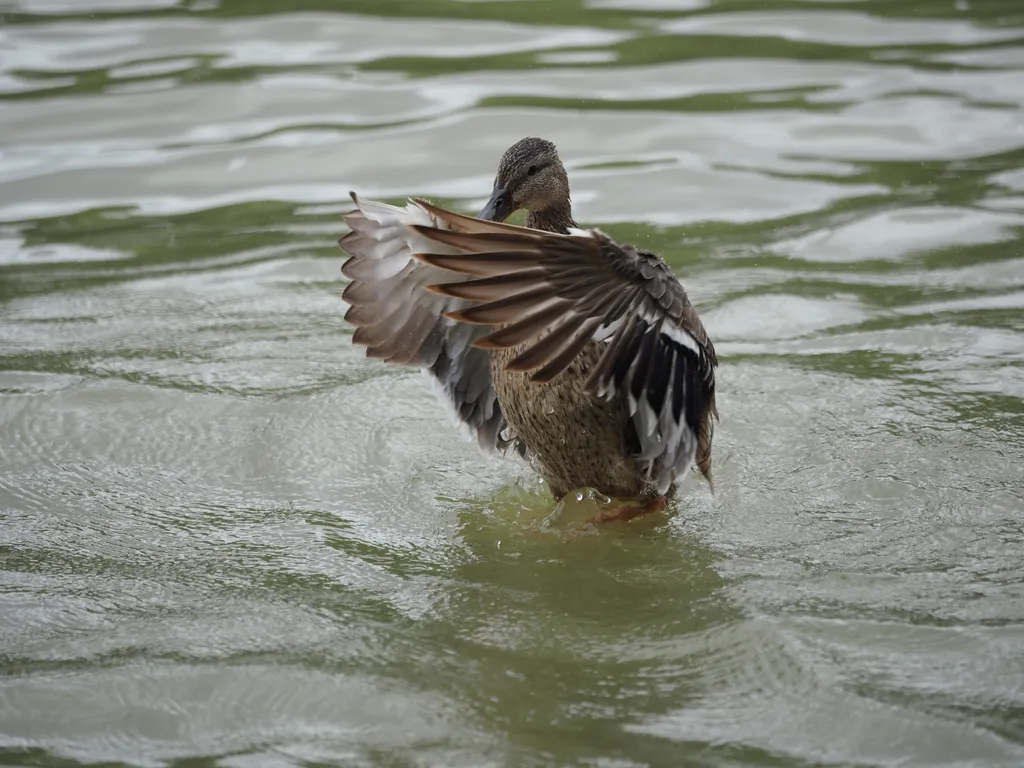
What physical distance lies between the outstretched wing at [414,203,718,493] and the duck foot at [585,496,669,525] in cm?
35

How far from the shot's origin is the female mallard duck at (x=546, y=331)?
418cm

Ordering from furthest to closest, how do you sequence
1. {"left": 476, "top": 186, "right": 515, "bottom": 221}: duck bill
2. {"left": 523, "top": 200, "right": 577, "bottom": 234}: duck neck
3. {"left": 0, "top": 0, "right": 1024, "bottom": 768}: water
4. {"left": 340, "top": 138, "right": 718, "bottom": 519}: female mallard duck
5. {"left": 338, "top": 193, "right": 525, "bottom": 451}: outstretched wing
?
{"left": 523, "top": 200, "right": 577, "bottom": 234}: duck neck
{"left": 476, "top": 186, "right": 515, "bottom": 221}: duck bill
{"left": 338, "top": 193, "right": 525, "bottom": 451}: outstretched wing
{"left": 340, "top": 138, "right": 718, "bottom": 519}: female mallard duck
{"left": 0, "top": 0, "right": 1024, "bottom": 768}: water

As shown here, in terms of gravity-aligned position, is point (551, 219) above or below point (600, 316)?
above

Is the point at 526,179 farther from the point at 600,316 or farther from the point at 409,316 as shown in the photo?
the point at 600,316

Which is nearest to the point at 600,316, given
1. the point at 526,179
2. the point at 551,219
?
the point at 526,179

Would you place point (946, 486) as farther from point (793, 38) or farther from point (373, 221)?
point (793, 38)

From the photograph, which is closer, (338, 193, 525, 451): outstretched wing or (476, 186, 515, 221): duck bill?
(338, 193, 525, 451): outstretched wing

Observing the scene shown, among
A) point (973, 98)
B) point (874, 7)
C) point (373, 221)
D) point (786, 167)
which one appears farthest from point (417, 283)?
point (874, 7)

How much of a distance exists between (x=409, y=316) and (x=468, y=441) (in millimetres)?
762

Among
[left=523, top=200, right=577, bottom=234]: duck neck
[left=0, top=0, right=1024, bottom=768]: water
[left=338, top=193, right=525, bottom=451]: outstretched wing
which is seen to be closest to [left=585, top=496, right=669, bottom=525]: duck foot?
[left=0, top=0, right=1024, bottom=768]: water

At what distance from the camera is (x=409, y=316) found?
18.3 feet

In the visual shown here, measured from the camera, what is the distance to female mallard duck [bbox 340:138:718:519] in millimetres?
4184

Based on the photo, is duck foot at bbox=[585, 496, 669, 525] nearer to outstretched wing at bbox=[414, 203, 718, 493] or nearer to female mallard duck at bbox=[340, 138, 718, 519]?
female mallard duck at bbox=[340, 138, 718, 519]

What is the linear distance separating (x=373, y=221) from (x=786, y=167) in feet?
16.3
